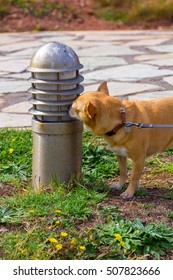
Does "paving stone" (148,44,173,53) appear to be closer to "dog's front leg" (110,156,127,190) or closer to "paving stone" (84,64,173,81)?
"paving stone" (84,64,173,81)

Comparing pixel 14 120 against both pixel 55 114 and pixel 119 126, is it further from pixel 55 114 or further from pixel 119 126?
pixel 119 126

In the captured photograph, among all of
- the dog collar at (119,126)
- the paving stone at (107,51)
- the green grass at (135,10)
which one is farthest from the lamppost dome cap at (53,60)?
the green grass at (135,10)

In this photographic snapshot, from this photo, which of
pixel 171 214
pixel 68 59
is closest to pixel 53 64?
pixel 68 59

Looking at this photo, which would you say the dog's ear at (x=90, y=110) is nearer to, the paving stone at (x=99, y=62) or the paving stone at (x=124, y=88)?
the paving stone at (x=124, y=88)

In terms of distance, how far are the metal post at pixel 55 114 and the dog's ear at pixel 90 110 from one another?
0.69 ft

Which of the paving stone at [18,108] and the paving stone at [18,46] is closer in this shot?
the paving stone at [18,108]

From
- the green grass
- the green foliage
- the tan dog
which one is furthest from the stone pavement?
the tan dog

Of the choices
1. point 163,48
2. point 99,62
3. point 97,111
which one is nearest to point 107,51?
point 163,48

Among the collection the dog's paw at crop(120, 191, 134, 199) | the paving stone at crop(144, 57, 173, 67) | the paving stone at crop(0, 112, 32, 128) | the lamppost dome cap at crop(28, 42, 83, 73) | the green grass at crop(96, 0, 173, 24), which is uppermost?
the lamppost dome cap at crop(28, 42, 83, 73)

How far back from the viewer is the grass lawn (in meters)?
3.33

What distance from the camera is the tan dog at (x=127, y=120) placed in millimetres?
3951

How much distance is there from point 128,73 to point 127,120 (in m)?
3.84
